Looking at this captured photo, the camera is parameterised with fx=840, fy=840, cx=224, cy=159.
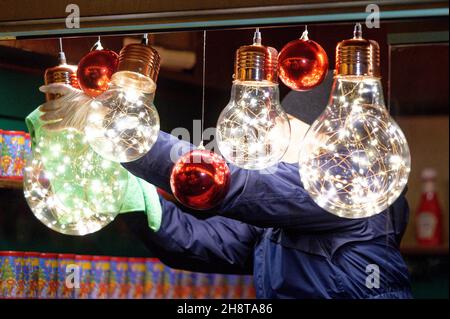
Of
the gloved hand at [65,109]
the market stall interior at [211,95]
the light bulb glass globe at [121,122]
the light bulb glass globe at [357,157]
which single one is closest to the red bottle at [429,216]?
the market stall interior at [211,95]

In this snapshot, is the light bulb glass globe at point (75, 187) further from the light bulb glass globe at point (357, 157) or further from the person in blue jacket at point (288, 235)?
the light bulb glass globe at point (357, 157)

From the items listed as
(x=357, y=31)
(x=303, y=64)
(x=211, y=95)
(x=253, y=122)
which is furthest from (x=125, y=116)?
(x=211, y=95)

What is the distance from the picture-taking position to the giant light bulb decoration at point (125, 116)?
5.50 feet

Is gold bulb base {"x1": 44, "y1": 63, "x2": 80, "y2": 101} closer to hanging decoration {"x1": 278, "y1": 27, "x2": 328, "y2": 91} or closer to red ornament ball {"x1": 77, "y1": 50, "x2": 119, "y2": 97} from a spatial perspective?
red ornament ball {"x1": 77, "y1": 50, "x2": 119, "y2": 97}

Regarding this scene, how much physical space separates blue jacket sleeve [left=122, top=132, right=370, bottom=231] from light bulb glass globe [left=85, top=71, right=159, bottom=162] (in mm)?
199

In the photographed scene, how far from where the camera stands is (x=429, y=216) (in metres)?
2.03

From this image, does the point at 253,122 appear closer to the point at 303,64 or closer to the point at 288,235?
the point at 303,64

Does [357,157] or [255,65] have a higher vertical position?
[255,65]

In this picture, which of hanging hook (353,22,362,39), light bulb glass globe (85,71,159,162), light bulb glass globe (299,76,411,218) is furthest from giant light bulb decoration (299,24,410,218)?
light bulb glass globe (85,71,159,162)

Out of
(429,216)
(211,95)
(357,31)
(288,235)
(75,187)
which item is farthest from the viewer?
(211,95)

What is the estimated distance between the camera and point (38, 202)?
76.2 inches

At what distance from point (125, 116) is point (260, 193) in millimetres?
509

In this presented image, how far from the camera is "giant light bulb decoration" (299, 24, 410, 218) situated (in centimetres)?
161
